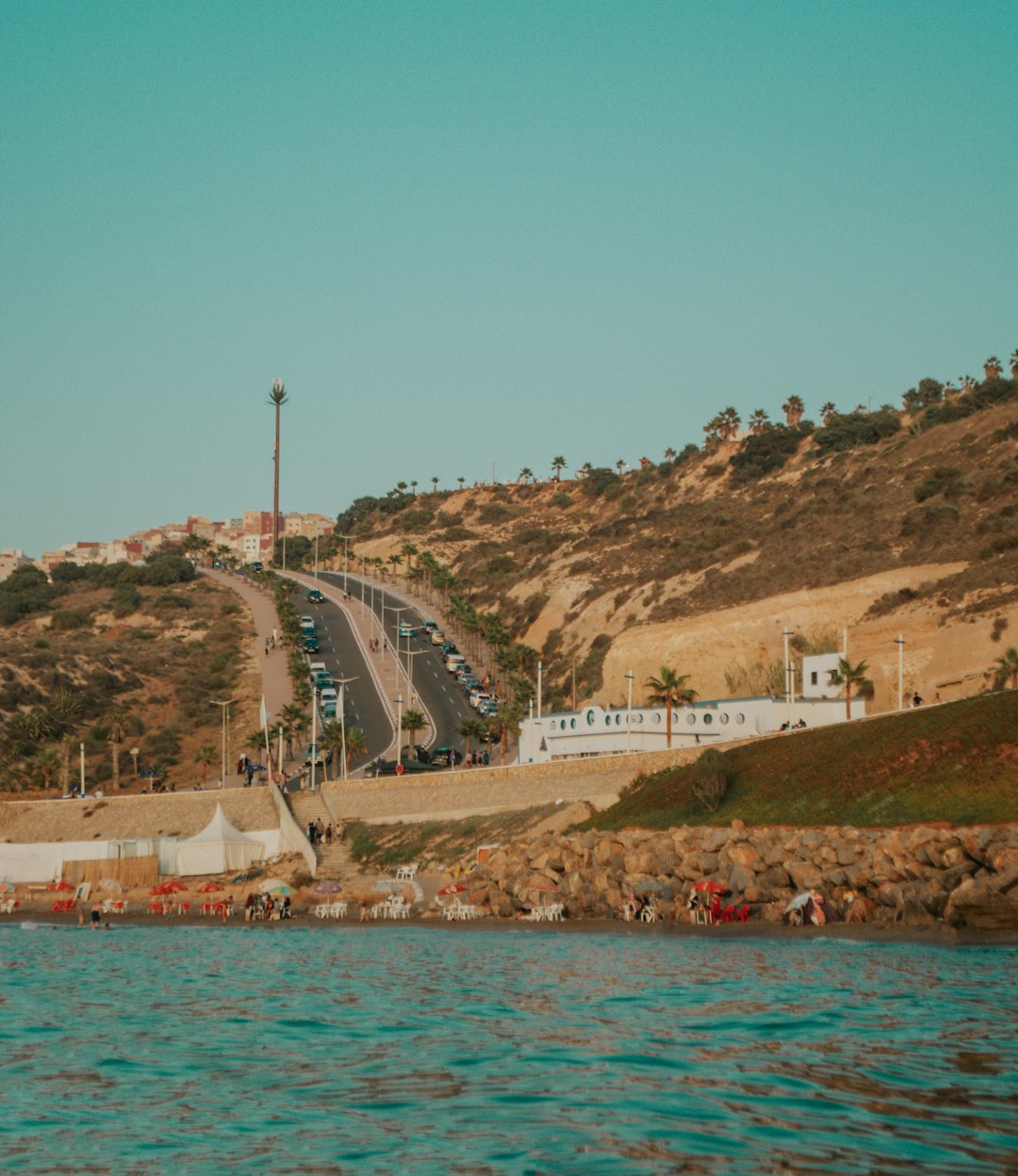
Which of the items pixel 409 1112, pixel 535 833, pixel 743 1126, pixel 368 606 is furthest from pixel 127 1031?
pixel 368 606

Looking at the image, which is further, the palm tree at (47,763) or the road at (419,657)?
the road at (419,657)

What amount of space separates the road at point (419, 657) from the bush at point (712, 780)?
3807 centimetres

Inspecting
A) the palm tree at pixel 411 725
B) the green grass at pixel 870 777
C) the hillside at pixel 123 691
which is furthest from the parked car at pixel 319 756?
the green grass at pixel 870 777

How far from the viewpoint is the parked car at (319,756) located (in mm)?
77713

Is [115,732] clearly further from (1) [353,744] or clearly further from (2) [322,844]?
(2) [322,844]

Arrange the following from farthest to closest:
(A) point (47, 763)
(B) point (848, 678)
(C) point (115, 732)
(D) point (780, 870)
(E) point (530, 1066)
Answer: (C) point (115, 732), (A) point (47, 763), (B) point (848, 678), (D) point (780, 870), (E) point (530, 1066)

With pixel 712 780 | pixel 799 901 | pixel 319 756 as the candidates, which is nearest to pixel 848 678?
pixel 712 780

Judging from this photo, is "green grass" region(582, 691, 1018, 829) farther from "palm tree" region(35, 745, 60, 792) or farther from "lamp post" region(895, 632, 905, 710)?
"palm tree" region(35, 745, 60, 792)

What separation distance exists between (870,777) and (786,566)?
51.2 meters

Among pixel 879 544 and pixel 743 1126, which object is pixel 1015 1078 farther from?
pixel 879 544

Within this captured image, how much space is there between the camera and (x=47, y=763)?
83.4 metres

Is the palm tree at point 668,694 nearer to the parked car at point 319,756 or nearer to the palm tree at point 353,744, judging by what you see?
the parked car at point 319,756

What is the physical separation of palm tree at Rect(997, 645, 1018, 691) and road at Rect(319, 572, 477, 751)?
123 ft

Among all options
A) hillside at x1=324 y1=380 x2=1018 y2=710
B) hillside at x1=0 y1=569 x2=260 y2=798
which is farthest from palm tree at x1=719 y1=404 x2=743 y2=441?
hillside at x1=0 y1=569 x2=260 y2=798
